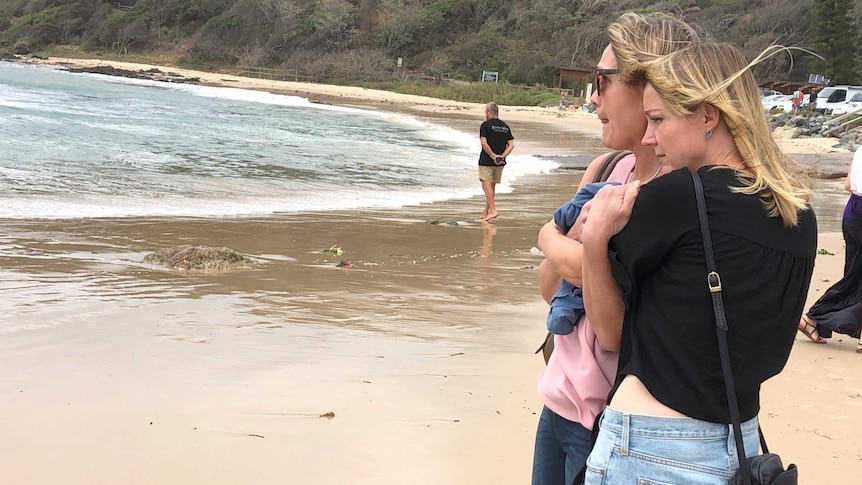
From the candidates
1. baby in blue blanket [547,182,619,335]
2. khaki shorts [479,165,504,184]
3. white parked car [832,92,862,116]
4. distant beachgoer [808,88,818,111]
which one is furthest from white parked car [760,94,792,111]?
baby in blue blanket [547,182,619,335]

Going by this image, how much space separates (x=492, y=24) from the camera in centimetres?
7738

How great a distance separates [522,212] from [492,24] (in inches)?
2694

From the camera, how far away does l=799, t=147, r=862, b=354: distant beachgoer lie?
502 centimetres

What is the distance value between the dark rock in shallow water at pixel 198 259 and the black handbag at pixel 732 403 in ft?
19.3

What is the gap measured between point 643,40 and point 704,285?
0.58 metres

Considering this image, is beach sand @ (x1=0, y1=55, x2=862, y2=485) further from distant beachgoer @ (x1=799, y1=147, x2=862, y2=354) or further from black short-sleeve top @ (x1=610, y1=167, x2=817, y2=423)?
black short-sleeve top @ (x1=610, y1=167, x2=817, y2=423)

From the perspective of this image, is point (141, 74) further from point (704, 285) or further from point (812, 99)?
point (704, 285)

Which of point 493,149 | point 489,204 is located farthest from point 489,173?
point 489,204

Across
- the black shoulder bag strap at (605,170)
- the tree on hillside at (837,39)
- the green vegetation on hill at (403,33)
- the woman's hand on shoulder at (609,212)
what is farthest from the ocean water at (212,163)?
the green vegetation on hill at (403,33)

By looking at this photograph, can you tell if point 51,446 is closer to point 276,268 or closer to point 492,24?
point 276,268

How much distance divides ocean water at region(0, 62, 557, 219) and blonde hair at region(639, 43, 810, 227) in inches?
364

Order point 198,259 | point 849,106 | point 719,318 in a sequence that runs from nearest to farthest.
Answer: point 719,318 < point 198,259 < point 849,106

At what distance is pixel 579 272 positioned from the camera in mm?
1778

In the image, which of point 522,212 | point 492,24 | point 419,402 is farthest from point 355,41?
point 419,402
